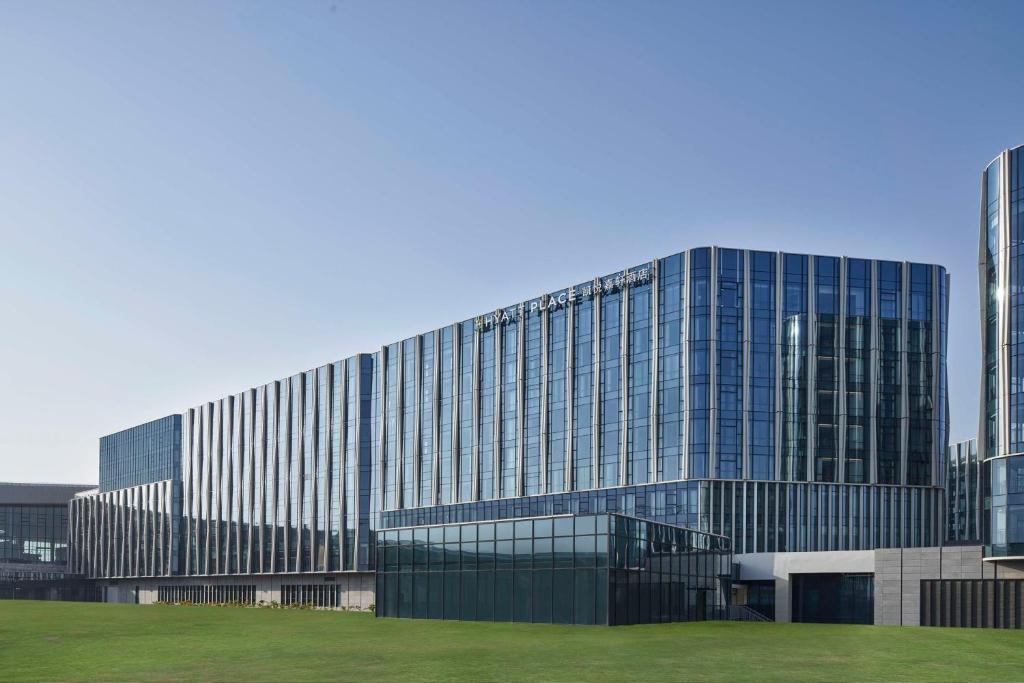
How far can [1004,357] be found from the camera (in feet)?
248

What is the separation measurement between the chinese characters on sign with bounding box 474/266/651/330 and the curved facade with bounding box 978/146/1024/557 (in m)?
31.7

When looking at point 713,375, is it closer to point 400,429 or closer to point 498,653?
point 400,429

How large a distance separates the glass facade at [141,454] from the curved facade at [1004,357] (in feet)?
383

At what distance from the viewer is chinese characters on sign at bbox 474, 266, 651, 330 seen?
10481 centimetres

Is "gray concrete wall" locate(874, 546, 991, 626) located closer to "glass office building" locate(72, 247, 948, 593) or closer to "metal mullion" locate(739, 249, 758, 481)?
"metal mullion" locate(739, 249, 758, 481)

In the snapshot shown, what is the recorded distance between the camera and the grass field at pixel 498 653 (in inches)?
1588

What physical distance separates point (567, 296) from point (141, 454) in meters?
92.4

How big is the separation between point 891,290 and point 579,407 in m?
27.6

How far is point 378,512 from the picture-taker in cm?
12962

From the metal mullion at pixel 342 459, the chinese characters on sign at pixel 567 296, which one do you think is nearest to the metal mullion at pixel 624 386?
the chinese characters on sign at pixel 567 296

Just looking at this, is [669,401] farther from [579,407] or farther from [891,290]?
[891,290]

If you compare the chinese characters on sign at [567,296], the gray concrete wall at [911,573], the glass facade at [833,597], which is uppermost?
the chinese characters on sign at [567,296]

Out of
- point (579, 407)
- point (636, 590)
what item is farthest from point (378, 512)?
point (636, 590)

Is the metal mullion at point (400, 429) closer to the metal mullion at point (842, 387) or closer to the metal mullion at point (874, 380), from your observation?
the metal mullion at point (842, 387)
